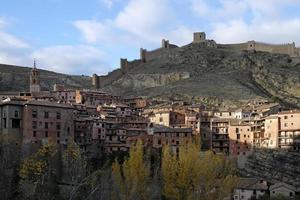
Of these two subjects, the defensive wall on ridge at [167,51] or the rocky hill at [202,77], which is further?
the defensive wall on ridge at [167,51]

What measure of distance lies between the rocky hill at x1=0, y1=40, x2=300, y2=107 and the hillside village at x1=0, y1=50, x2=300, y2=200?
973 cm

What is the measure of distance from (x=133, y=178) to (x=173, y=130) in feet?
56.4

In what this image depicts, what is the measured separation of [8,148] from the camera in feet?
103

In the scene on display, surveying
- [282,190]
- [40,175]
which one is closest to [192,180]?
[40,175]

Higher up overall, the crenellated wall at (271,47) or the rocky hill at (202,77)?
the crenellated wall at (271,47)

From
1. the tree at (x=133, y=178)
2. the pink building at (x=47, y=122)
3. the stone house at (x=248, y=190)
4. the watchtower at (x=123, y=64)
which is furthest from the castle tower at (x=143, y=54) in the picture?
the tree at (x=133, y=178)

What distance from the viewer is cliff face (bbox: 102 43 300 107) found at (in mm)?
69750

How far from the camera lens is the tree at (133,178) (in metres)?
28.6

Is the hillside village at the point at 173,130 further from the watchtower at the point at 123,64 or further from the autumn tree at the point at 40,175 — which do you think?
the watchtower at the point at 123,64

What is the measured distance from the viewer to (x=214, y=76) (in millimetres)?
76812

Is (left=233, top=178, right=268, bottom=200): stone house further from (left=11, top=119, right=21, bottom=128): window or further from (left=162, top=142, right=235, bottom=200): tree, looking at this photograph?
(left=11, top=119, right=21, bottom=128): window

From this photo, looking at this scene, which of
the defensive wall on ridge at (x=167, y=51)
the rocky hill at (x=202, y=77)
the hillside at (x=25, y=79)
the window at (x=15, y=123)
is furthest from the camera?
the defensive wall on ridge at (x=167, y=51)

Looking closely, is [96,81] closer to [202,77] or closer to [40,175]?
[202,77]

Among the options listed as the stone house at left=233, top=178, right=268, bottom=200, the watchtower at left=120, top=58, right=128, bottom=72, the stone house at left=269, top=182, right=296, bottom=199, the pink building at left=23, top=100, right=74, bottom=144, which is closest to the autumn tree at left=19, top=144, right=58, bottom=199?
the pink building at left=23, top=100, right=74, bottom=144
